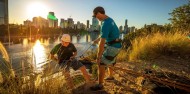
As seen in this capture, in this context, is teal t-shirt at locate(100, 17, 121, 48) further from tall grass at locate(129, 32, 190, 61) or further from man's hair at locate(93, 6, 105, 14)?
tall grass at locate(129, 32, 190, 61)

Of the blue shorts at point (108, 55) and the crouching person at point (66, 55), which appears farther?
the crouching person at point (66, 55)

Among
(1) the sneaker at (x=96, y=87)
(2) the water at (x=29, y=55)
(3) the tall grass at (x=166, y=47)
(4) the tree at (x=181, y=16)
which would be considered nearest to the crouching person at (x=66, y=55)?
(2) the water at (x=29, y=55)

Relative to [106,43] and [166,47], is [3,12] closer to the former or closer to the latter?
[166,47]

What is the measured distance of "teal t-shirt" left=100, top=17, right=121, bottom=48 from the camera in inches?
217

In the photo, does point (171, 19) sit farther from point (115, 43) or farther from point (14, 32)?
point (14, 32)

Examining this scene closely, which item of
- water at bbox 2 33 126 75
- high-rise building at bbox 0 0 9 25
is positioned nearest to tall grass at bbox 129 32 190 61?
water at bbox 2 33 126 75

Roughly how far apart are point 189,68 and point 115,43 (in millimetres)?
3964

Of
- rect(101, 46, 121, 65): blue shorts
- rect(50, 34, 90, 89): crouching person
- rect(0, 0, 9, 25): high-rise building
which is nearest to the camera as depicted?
rect(101, 46, 121, 65): blue shorts

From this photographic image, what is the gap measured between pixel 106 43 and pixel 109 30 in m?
0.40

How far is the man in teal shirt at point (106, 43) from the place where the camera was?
217 inches

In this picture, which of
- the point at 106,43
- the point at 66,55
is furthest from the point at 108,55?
the point at 66,55

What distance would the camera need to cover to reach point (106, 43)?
19.3ft

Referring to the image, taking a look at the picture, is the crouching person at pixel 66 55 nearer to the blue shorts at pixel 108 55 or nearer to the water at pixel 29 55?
the water at pixel 29 55

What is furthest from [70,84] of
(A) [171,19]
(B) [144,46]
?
(A) [171,19]
